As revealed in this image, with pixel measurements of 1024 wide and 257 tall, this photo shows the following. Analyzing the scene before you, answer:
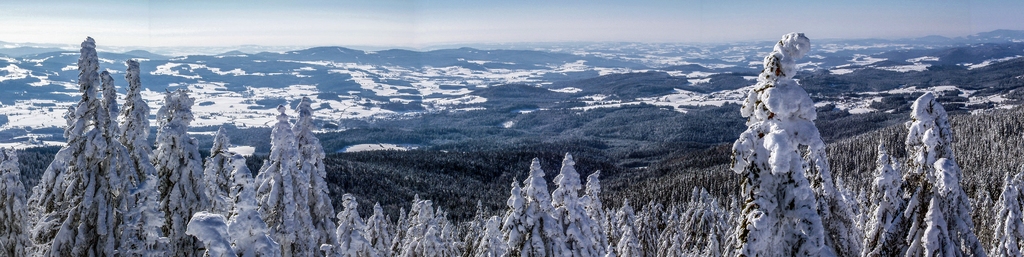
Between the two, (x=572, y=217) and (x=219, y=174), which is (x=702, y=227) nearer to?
(x=572, y=217)

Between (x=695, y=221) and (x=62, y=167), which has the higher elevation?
(x=62, y=167)

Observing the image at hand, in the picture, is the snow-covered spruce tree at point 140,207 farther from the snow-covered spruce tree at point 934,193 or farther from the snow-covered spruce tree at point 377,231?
the snow-covered spruce tree at point 934,193

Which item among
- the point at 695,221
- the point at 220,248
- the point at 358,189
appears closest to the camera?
the point at 220,248

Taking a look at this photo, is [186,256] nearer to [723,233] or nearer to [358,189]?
[723,233]

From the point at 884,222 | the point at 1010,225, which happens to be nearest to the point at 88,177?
the point at 884,222

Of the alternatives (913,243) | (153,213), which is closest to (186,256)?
(153,213)

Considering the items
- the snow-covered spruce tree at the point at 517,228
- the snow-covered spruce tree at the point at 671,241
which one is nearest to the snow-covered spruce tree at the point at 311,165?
the snow-covered spruce tree at the point at 517,228

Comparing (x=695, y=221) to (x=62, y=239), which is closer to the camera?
(x=62, y=239)

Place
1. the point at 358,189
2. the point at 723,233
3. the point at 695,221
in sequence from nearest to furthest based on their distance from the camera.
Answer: the point at 723,233 → the point at 695,221 → the point at 358,189
